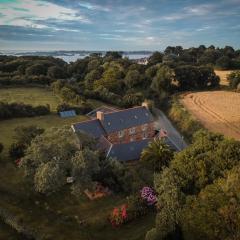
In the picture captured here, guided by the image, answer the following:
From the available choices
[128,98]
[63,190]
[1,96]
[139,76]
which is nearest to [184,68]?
[139,76]

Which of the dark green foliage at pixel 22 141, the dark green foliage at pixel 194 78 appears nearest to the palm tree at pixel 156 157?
the dark green foliage at pixel 22 141

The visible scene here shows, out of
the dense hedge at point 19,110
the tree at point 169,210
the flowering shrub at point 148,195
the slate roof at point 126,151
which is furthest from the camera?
the dense hedge at point 19,110

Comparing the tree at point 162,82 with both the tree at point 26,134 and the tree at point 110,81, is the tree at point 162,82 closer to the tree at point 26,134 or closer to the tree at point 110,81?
the tree at point 110,81

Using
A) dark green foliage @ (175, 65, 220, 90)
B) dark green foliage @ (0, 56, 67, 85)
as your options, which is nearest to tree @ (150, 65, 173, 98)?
dark green foliage @ (175, 65, 220, 90)

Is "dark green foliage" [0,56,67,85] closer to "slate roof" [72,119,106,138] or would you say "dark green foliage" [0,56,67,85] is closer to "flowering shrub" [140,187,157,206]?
"slate roof" [72,119,106,138]

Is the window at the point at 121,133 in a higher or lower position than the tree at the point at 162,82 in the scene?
higher

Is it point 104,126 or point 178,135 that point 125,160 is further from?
point 178,135

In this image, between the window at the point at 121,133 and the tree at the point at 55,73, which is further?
the tree at the point at 55,73

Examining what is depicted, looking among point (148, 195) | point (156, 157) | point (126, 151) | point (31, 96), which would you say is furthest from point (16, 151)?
point (31, 96)
